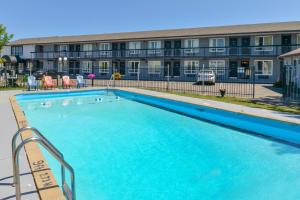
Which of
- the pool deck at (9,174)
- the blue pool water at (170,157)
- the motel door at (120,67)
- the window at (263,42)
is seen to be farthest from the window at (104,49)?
the pool deck at (9,174)

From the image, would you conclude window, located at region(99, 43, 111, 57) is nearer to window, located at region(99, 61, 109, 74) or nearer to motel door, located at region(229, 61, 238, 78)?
window, located at region(99, 61, 109, 74)

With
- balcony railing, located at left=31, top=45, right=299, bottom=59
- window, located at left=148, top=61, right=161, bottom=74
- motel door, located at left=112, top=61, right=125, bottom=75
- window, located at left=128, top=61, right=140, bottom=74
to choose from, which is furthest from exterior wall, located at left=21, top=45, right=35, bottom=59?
window, located at left=148, top=61, right=161, bottom=74

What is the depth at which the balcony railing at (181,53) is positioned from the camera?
1325 inches

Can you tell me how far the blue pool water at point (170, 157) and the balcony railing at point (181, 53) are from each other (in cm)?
2346

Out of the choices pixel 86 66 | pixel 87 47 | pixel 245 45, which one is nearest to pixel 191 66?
pixel 245 45

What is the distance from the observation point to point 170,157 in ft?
25.4

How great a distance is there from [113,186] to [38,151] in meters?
1.72

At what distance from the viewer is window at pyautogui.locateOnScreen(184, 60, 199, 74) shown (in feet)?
122

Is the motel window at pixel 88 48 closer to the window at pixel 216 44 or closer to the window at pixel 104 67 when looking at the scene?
the window at pixel 104 67

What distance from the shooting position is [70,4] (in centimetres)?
3384

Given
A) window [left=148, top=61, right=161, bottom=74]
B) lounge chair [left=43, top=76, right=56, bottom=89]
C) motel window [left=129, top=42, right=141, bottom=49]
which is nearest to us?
lounge chair [left=43, top=76, right=56, bottom=89]

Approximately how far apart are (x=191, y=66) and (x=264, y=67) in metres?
8.95

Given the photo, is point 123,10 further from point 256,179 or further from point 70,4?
point 256,179

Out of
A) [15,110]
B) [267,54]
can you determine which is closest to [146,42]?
Answer: [267,54]
